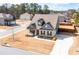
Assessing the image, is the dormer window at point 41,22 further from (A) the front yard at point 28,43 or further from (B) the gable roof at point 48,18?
(A) the front yard at point 28,43

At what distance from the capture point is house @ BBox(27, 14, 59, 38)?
222 cm

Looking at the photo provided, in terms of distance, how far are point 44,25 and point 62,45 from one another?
339 mm

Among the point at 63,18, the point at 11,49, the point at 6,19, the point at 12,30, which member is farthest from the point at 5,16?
the point at 63,18

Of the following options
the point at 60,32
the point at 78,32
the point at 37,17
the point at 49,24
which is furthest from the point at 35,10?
the point at 78,32

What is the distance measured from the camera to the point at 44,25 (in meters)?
2.26

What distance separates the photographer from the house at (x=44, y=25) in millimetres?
2217

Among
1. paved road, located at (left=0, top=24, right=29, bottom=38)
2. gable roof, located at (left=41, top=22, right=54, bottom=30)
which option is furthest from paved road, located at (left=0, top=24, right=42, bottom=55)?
gable roof, located at (left=41, top=22, right=54, bottom=30)

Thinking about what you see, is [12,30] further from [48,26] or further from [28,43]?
[48,26]

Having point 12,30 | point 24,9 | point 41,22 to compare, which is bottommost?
point 12,30

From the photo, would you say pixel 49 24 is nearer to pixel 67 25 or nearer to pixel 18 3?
pixel 67 25

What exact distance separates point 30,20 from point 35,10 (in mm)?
145

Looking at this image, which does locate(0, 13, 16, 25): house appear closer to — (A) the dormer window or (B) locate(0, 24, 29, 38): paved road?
(B) locate(0, 24, 29, 38): paved road

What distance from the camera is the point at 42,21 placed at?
2.23 metres

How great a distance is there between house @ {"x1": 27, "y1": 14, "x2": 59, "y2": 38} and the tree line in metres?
0.08
